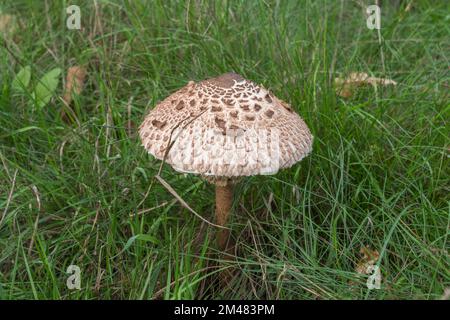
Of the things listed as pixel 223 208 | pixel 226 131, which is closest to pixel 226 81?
pixel 226 131

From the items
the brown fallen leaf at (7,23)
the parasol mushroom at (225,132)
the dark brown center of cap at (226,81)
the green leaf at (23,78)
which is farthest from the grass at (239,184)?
the dark brown center of cap at (226,81)

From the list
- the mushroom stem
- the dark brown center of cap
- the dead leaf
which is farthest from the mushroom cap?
the dead leaf

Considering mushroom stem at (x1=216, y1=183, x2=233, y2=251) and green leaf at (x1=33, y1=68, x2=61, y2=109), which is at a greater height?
green leaf at (x1=33, y1=68, x2=61, y2=109)

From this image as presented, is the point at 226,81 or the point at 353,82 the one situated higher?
the point at 226,81

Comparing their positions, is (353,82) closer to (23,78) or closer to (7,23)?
(23,78)

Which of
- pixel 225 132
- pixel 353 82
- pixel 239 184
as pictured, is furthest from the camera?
pixel 353 82

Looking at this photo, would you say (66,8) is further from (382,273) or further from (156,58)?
(382,273)

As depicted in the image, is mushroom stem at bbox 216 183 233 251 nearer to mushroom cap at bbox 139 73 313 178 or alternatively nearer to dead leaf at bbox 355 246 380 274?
mushroom cap at bbox 139 73 313 178
